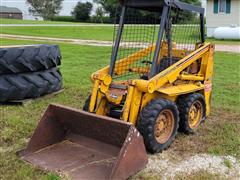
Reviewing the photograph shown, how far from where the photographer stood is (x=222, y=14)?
941 inches

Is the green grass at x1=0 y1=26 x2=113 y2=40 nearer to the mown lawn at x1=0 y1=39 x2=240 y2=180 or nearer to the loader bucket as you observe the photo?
the mown lawn at x1=0 y1=39 x2=240 y2=180

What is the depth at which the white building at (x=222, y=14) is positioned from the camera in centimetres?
2347

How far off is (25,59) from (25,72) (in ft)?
0.75

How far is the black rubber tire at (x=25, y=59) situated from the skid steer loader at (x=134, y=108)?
1694mm

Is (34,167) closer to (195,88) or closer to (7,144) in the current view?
(7,144)

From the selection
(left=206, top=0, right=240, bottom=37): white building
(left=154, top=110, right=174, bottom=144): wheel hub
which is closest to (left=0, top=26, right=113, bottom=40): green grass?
(left=206, top=0, right=240, bottom=37): white building

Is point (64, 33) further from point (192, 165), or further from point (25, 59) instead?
point (192, 165)

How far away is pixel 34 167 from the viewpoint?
3.88 meters

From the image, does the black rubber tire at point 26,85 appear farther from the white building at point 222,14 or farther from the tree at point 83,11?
the tree at point 83,11

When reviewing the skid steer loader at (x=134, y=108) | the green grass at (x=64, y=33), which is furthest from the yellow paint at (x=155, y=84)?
the green grass at (x=64, y=33)

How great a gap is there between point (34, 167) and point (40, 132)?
521 mm

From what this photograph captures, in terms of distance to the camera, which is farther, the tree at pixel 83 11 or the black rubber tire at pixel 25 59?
the tree at pixel 83 11

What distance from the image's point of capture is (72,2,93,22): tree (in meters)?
53.5

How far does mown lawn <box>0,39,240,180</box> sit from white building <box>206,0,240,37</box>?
14723 millimetres
